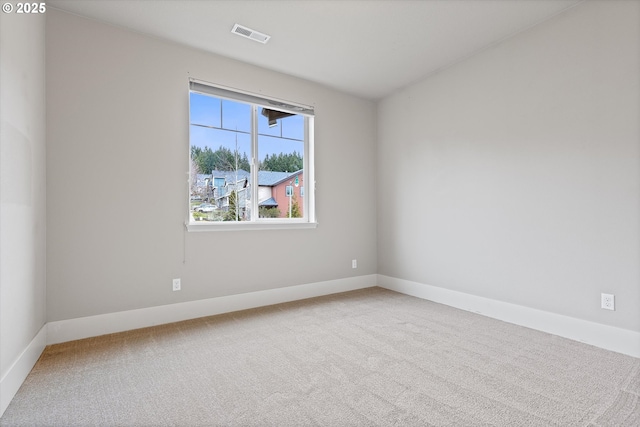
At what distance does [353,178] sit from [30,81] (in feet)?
10.9

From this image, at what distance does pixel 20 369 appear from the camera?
1869mm

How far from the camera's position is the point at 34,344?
215 cm

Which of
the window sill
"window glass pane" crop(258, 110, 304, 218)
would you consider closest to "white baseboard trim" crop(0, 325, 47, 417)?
the window sill

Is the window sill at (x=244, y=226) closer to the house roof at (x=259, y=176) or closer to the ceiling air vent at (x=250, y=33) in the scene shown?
the house roof at (x=259, y=176)

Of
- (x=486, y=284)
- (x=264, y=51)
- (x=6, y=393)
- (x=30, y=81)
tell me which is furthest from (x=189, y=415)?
(x=264, y=51)

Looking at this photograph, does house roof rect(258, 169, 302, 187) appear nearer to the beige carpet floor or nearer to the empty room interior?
the empty room interior

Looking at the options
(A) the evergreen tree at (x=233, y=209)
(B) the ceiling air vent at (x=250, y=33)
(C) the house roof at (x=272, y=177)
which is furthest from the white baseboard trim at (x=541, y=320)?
(B) the ceiling air vent at (x=250, y=33)

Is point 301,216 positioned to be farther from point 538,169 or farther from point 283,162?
point 538,169

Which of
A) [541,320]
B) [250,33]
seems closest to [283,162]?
[250,33]

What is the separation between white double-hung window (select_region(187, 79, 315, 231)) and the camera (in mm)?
3297

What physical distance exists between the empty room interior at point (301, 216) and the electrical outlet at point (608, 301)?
12mm

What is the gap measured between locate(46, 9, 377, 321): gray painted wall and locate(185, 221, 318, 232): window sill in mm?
60

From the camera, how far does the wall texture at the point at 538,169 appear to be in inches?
92.7

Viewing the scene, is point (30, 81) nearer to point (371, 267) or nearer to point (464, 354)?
point (464, 354)
